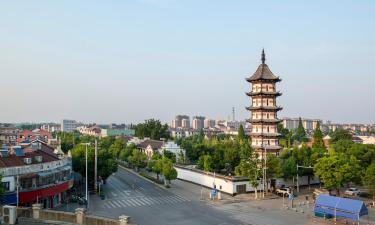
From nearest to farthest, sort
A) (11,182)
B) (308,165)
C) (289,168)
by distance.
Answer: (11,182), (289,168), (308,165)

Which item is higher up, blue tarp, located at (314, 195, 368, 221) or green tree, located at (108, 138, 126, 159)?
green tree, located at (108, 138, 126, 159)

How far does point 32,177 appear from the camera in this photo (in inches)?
1686

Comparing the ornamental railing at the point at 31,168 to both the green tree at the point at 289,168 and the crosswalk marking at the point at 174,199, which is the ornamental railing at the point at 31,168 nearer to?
the crosswalk marking at the point at 174,199

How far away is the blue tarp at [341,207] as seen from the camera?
3791cm

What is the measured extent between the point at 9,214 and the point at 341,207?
101 feet

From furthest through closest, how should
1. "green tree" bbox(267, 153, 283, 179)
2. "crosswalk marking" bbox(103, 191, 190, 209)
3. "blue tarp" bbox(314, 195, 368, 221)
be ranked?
"green tree" bbox(267, 153, 283, 179) → "crosswalk marking" bbox(103, 191, 190, 209) → "blue tarp" bbox(314, 195, 368, 221)

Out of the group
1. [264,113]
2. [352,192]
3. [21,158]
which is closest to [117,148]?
[264,113]

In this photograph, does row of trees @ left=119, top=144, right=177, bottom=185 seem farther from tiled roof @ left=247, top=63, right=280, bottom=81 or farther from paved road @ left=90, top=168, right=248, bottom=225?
tiled roof @ left=247, top=63, right=280, bottom=81

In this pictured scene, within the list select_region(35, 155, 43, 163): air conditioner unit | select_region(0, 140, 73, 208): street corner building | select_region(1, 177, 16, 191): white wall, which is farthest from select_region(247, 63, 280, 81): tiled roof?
select_region(1, 177, 16, 191): white wall

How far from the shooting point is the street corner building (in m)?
40.3

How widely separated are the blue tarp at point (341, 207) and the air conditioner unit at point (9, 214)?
30.5 m

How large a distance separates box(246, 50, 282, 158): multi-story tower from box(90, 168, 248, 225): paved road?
53.8 ft

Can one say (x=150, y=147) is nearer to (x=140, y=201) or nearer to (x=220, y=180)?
(x=220, y=180)

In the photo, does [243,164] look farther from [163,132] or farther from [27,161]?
[163,132]
